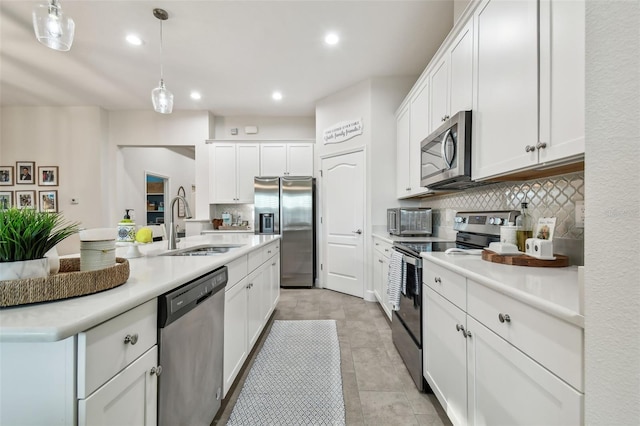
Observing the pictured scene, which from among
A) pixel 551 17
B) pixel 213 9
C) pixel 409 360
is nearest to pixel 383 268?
pixel 409 360

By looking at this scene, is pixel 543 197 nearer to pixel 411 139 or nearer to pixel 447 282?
pixel 447 282

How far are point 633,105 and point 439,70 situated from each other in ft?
6.98

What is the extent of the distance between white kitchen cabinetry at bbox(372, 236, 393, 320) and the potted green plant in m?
2.53

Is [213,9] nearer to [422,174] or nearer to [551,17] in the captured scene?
[422,174]

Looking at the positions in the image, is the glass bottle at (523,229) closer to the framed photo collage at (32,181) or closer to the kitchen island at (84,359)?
the kitchen island at (84,359)

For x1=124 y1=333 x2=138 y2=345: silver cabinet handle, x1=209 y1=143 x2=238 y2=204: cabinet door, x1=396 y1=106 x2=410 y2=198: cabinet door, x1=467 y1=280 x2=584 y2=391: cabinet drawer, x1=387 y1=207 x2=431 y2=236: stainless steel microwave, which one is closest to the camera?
x1=467 y1=280 x2=584 y2=391: cabinet drawer

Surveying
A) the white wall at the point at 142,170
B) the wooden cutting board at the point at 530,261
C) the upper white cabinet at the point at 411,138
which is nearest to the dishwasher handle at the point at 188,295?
the wooden cutting board at the point at 530,261

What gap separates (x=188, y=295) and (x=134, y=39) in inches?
126

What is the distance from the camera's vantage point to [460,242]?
2303 mm

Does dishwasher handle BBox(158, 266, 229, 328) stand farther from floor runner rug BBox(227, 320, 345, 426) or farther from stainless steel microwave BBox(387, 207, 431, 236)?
stainless steel microwave BBox(387, 207, 431, 236)

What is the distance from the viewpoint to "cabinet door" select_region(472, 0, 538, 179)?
1.25 m

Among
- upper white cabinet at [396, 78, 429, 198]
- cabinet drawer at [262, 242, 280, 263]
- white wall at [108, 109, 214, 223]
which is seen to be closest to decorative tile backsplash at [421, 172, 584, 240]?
upper white cabinet at [396, 78, 429, 198]

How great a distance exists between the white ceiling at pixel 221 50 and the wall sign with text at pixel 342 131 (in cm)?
56

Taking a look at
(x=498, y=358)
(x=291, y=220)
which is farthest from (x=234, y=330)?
(x=291, y=220)
